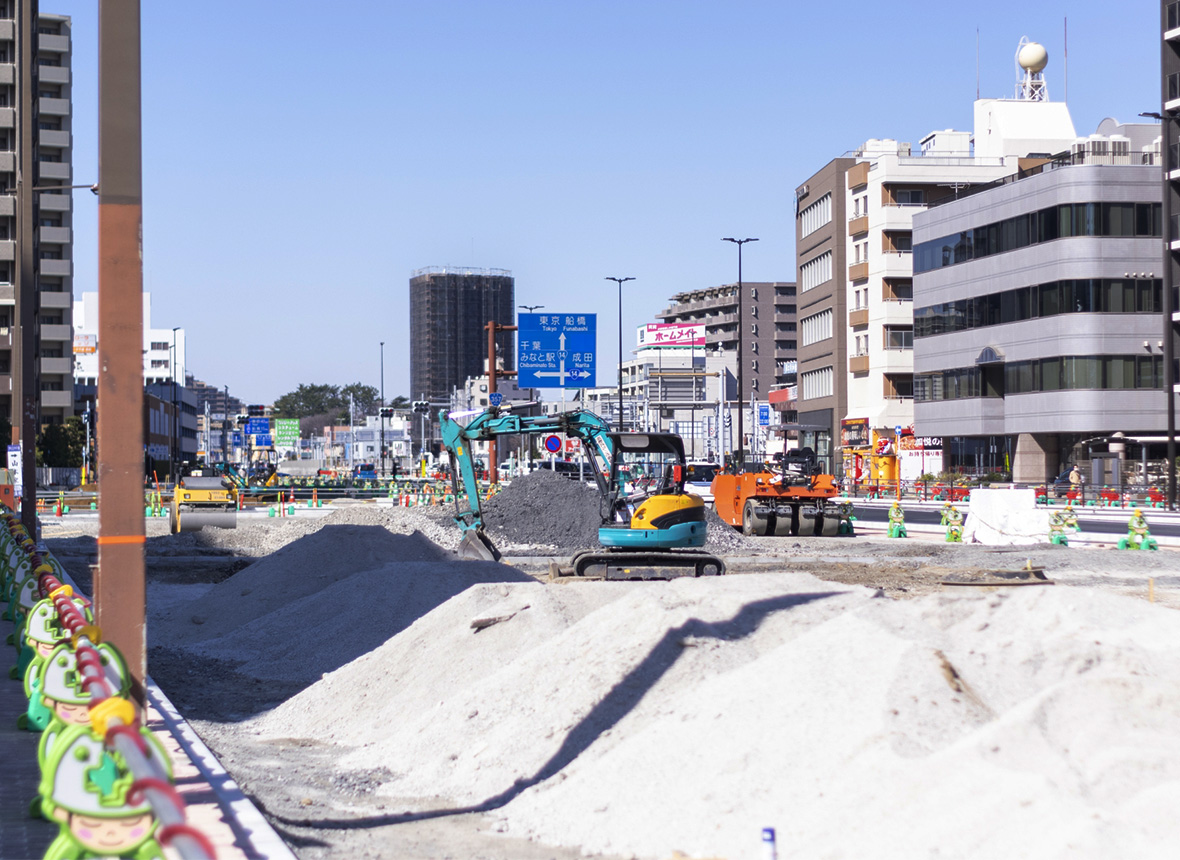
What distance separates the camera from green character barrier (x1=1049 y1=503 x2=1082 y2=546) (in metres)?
30.6

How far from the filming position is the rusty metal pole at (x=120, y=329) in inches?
324

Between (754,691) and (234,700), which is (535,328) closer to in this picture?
(234,700)

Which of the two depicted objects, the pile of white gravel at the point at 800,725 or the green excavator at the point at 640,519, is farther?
the green excavator at the point at 640,519

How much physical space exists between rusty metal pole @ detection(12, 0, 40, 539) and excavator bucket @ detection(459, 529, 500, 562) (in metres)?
8.29

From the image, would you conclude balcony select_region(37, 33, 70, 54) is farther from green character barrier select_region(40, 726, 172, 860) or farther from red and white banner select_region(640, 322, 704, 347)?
green character barrier select_region(40, 726, 172, 860)

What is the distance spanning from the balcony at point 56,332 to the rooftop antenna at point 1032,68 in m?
69.8

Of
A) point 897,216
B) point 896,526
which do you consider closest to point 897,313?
point 897,216

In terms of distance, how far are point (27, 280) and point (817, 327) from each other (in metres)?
70.4

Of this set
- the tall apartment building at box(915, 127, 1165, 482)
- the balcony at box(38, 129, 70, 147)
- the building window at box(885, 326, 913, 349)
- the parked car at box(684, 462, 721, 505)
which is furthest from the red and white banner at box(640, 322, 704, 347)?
the parked car at box(684, 462, 721, 505)

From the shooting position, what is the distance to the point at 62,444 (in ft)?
289

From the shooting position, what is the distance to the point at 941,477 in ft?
219

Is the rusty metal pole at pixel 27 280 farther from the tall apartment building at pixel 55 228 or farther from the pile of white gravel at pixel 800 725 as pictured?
the tall apartment building at pixel 55 228

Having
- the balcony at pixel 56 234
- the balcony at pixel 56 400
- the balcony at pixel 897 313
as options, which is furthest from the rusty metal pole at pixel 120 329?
the balcony at pixel 56 234

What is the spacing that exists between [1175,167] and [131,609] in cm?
5641
